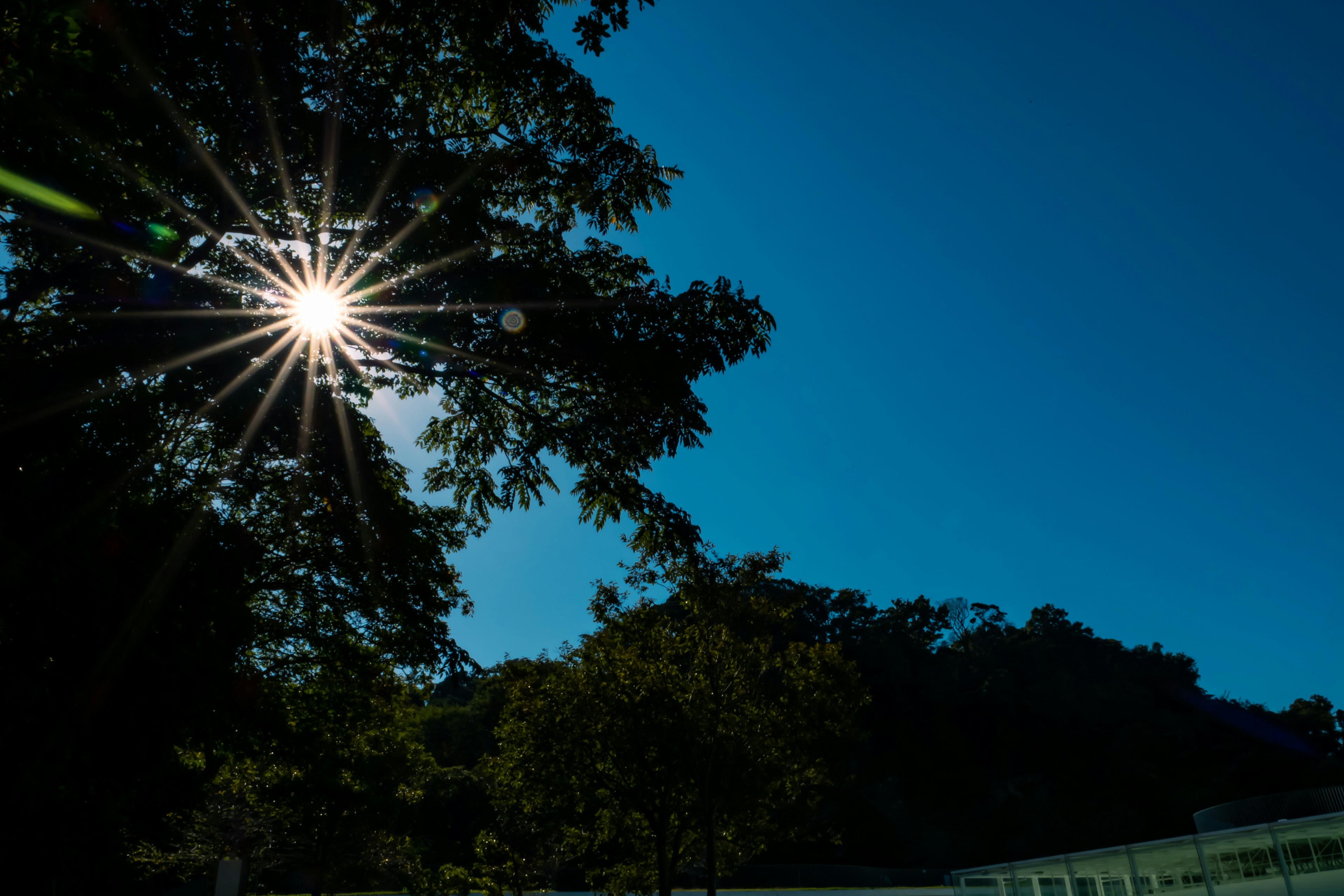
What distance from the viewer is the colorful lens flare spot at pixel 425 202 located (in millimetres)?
11641

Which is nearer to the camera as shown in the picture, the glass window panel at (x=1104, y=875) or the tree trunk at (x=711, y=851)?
the glass window panel at (x=1104, y=875)

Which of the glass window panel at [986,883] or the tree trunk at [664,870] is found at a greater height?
the tree trunk at [664,870]

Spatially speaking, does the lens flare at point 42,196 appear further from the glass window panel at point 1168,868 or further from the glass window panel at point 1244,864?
the glass window panel at point 1168,868

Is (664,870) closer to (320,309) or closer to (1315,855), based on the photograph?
(1315,855)

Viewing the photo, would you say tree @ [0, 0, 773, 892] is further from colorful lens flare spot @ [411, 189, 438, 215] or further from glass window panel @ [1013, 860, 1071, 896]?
glass window panel @ [1013, 860, 1071, 896]

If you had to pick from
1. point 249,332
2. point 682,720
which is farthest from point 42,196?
point 682,720

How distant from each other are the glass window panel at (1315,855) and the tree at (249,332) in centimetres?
1312

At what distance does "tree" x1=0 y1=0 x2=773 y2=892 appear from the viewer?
823cm

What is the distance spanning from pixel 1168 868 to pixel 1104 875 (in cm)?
262

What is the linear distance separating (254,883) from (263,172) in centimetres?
3215

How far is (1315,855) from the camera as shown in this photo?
49.0ft

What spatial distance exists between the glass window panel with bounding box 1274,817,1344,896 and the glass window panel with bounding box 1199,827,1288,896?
0.26 meters

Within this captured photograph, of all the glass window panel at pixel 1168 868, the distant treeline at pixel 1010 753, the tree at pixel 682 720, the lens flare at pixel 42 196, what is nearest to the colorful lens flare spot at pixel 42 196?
the lens flare at pixel 42 196

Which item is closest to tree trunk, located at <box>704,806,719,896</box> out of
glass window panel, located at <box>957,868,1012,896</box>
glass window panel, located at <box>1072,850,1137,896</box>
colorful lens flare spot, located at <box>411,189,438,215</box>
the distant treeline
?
glass window panel, located at <box>957,868,1012,896</box>
